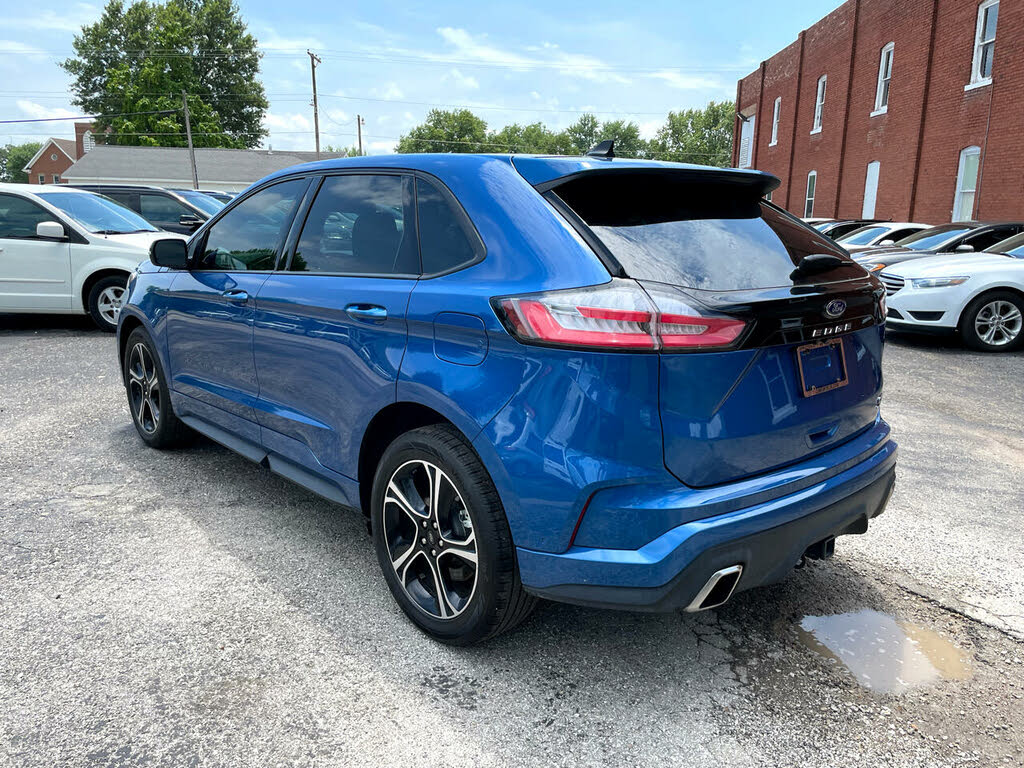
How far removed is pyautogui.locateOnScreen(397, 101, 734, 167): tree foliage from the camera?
10475 cm

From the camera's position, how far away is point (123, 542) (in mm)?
3664

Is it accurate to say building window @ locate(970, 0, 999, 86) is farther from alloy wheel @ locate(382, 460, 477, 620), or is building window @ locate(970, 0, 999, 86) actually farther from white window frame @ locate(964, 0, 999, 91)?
alloy wheel @ locate(382, 460, 477, 620)

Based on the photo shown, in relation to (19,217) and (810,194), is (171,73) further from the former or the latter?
(19,217)

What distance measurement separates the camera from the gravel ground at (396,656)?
2307 millimetres

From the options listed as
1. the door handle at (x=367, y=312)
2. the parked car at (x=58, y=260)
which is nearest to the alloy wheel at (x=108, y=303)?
the parked car at (x=58, y=260)

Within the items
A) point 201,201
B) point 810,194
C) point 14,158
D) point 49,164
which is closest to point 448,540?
point 201,201

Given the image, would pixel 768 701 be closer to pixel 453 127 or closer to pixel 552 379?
pixel 552 379

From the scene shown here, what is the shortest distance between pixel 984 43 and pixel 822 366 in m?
19.9

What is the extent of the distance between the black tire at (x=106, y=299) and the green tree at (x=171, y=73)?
53995mm

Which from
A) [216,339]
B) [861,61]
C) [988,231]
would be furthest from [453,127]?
[216,339]

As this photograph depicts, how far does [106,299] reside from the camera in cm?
947

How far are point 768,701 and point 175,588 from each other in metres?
Answer: 2.33

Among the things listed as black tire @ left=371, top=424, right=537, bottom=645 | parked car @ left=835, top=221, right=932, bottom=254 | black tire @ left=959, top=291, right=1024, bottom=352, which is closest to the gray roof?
parked car @ left=835, top=221, right=932, bottom=254

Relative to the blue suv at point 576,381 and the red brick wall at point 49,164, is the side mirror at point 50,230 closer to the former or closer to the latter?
the blue suv at point 576,381
